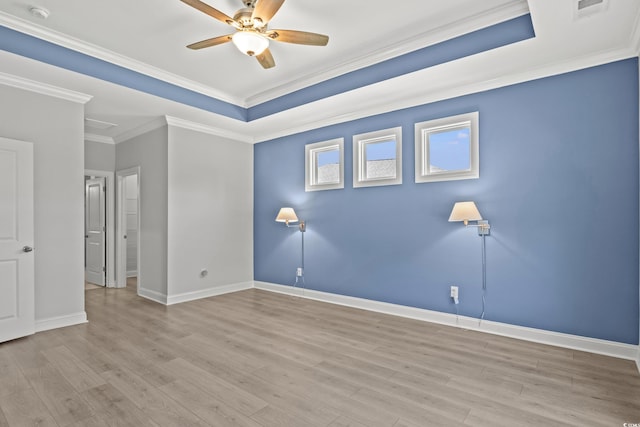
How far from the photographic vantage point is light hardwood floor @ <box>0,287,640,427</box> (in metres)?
2.16

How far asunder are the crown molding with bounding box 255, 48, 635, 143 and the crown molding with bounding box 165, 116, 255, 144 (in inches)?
47.5

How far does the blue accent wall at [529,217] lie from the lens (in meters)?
3.07

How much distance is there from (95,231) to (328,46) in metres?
5.62

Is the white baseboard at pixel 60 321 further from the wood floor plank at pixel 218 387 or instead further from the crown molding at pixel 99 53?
the crown molding at pixel 99 53

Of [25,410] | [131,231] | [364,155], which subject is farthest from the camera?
[131,231]

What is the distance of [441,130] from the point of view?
4113 mm

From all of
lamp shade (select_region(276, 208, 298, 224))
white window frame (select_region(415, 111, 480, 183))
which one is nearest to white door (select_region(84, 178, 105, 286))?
lamp shade (select_region(276, 208, 298, 224))

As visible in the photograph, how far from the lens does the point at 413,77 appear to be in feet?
11.9

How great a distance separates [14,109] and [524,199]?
5.51m

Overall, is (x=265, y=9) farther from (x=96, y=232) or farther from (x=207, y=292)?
(x=96, y=232)

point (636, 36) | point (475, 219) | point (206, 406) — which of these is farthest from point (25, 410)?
point (636, 36)

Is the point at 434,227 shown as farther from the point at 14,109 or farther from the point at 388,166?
the point at 14,109

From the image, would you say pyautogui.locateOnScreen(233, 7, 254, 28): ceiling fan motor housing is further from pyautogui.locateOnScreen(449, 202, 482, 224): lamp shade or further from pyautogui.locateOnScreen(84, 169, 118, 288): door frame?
pyautogui.locateOnScreen(84, 169, 118, 288): door frame

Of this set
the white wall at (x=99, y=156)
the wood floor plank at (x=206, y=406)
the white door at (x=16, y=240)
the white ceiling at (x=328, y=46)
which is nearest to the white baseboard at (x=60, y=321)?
the white door at (x=16, y=240)
